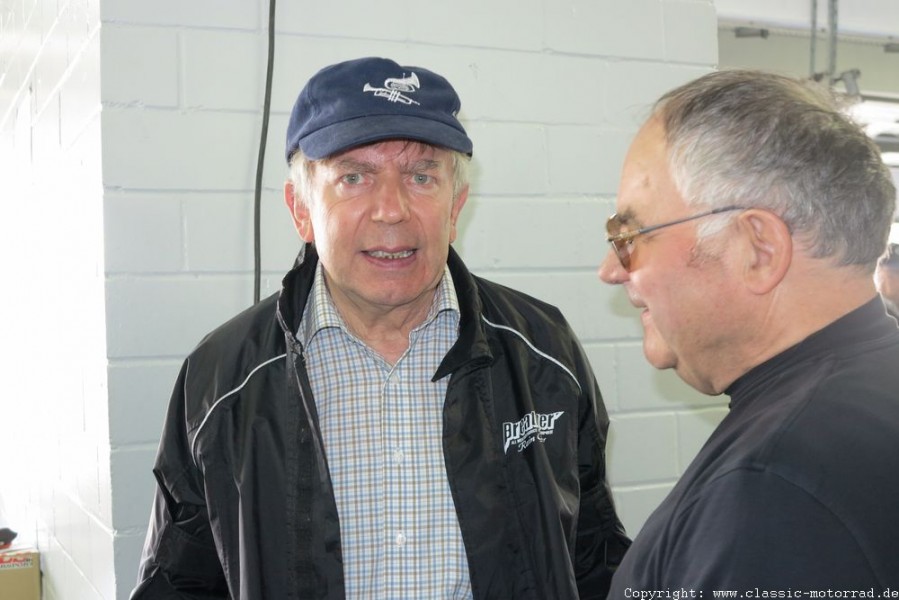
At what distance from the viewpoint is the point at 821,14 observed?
11.8 ft

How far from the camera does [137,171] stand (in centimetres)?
185

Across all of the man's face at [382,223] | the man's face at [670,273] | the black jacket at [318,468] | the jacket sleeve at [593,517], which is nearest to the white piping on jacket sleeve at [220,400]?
the black jacket at [318,468]

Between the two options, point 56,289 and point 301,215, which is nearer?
point 301,215

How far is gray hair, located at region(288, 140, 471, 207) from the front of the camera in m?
1.63

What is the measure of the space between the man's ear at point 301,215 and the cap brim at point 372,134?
5.3 inches

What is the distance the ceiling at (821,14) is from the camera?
3.36 m

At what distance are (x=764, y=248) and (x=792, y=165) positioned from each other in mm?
91

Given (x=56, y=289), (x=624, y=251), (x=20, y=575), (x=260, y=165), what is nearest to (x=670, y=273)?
(x=624, y=251)

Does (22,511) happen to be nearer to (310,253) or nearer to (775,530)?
(310,253)

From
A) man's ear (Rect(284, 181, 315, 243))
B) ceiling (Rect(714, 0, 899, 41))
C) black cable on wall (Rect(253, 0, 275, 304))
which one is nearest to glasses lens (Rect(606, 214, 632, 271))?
man's ear (Rect(284, 181, 315, 243))

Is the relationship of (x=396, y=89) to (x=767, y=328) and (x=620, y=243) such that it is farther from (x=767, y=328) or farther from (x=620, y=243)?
(x=767, y=328)

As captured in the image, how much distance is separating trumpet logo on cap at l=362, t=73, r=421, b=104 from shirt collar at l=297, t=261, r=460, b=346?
30cm

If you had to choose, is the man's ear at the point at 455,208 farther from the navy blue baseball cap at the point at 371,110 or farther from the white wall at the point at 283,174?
the white wall at the point at 283,174

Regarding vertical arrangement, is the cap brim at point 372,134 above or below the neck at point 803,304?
above
